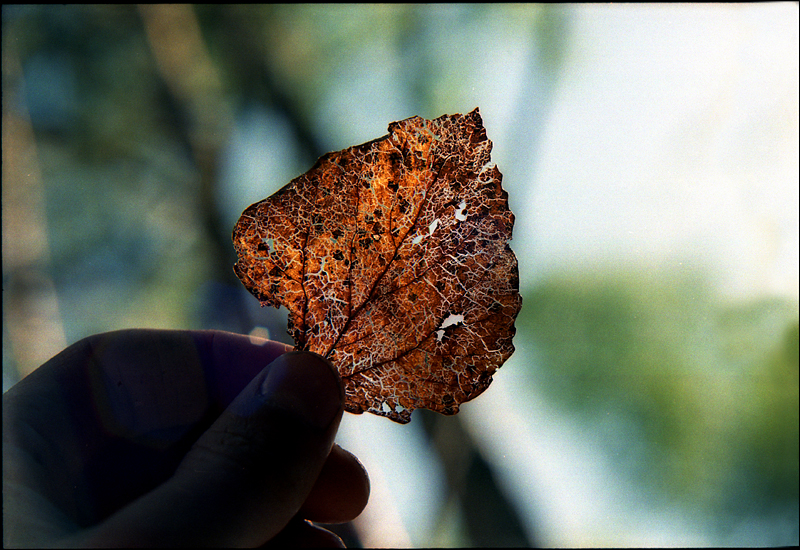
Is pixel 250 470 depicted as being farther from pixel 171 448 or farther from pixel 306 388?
pixel 171 448

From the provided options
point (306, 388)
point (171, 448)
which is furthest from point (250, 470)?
point (171, 448)

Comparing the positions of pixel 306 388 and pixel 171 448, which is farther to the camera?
pixel 171 448

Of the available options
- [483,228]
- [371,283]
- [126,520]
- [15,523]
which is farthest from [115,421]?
[483,228]

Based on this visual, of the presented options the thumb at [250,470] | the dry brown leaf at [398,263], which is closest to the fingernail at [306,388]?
the thumb at [250,470]

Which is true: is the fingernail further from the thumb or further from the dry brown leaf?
the dry brown leaf

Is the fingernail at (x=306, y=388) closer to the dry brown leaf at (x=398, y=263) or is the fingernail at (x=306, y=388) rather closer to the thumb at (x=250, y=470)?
the thumb at (x=250, y=470)

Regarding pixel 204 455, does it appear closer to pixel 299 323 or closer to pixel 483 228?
pixel 299 323
